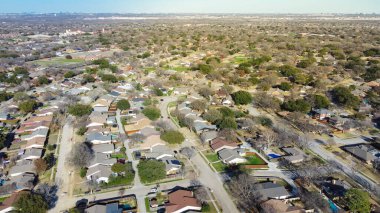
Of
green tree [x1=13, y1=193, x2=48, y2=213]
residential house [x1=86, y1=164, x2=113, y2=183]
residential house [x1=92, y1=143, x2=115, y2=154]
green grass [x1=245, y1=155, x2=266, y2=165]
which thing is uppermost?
green grass [x1=245, y1=155, x2=266, y2=165]

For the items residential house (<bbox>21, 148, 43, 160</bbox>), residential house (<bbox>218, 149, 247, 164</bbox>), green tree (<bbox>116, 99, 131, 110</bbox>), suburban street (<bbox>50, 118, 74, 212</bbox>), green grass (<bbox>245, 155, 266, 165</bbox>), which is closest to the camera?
suburban street (<bbox>50, 118, 74, 212</bbox>)

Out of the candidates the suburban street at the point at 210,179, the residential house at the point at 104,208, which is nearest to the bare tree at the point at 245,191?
the suburban street at the point at 210,179

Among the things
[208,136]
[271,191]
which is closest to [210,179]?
[271,191]

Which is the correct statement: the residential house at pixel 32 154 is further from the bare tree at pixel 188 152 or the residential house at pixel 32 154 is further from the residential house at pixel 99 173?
the bare tree at pixel 188 152

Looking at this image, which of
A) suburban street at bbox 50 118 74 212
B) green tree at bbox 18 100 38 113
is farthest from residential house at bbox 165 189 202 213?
green tree at bbox 18 100 38 113

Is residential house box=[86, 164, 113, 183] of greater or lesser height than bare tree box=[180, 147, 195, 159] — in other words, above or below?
below

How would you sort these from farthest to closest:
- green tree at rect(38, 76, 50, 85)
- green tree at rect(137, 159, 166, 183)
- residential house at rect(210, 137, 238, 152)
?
1. green tree at rect(38, 76, 50, 85)
2. residential house at rect(210, 137, 238, 152)
3. green tree at rect(137, 159, 166, 183)

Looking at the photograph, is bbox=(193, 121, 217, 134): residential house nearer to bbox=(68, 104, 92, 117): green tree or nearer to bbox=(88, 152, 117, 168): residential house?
bbox=(88, 152, 117, 168): residential house

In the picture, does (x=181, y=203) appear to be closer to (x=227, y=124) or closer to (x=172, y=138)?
(x=172, y=138)
